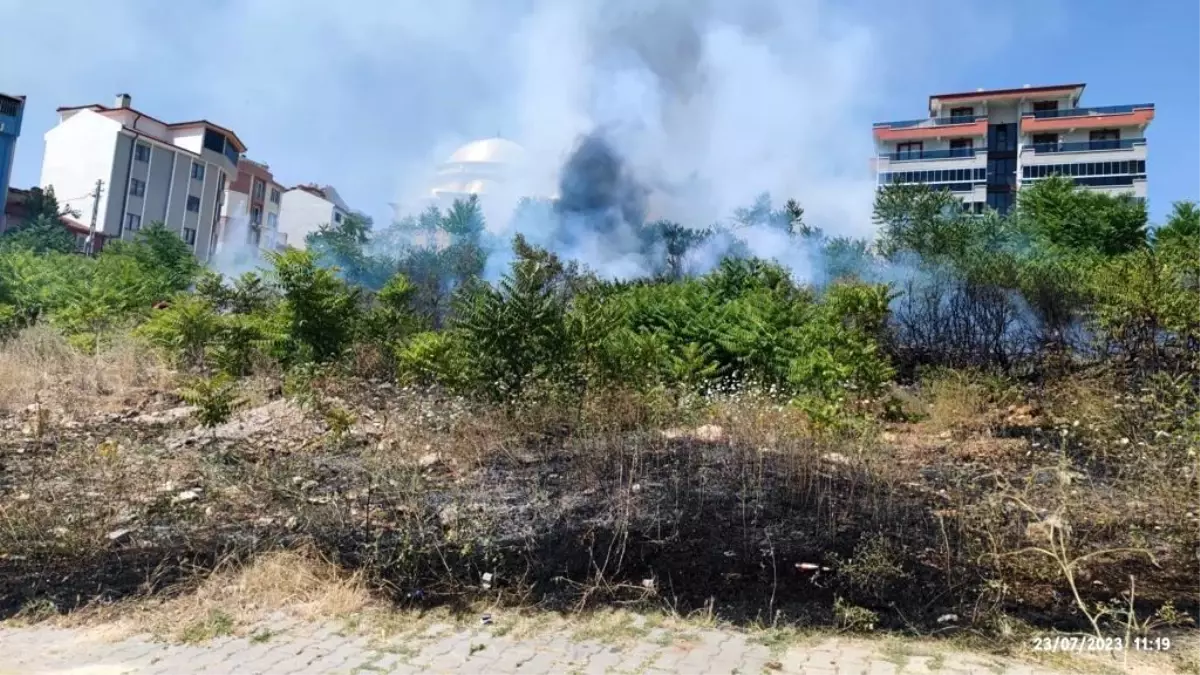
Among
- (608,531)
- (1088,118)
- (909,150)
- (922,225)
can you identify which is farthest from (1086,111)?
(608,531)

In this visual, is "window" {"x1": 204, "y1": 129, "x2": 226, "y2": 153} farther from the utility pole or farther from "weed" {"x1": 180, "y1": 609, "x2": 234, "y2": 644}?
"weed" {"x1": 180, "y1": 609, "x2": 234, "y2": 644}

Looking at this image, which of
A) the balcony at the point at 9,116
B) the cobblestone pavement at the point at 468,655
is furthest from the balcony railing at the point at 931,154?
the cobblestone pavement at the point at 468,655

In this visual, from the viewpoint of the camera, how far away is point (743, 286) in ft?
36.6

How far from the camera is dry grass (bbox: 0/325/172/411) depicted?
845 centimetres

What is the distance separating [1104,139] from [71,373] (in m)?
53.1

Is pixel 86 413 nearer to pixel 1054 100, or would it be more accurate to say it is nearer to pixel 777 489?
pixel 777 489

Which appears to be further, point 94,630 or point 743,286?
point 743,286

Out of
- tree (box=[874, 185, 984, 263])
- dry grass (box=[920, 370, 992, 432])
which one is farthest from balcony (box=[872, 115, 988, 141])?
dry grass (box=[920, 370, 992, 432])

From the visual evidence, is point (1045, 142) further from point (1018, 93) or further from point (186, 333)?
point (186, 333)

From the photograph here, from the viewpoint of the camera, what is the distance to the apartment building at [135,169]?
1500 inches

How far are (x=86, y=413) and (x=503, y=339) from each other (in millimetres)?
4763

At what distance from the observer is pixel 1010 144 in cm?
4988

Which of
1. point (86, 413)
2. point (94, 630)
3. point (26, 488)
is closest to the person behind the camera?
point (94, 630)

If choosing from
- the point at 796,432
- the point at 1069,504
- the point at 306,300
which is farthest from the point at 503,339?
the point at 1069,504
